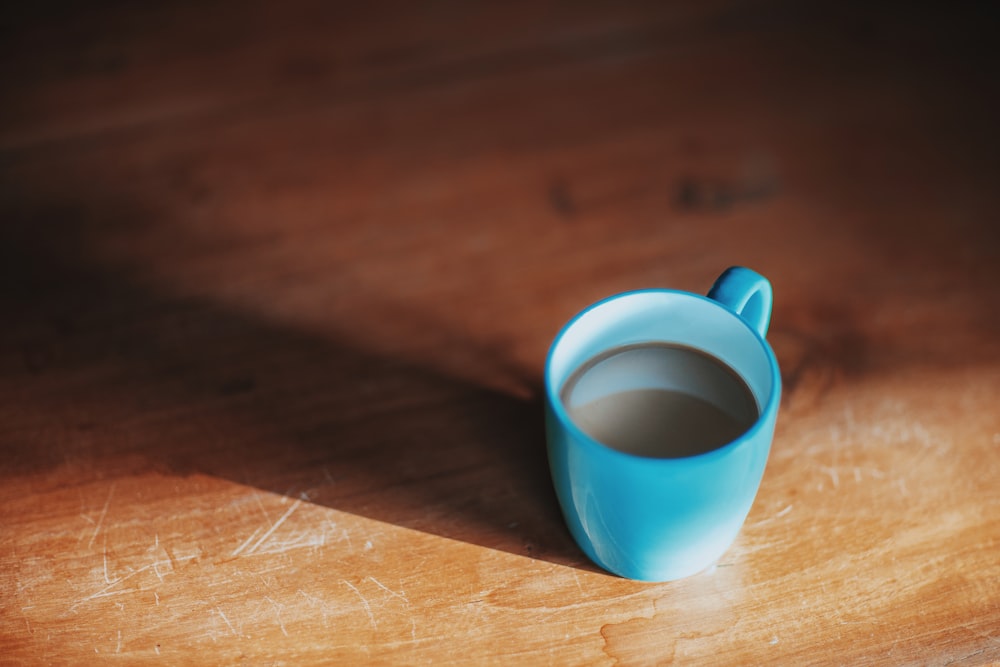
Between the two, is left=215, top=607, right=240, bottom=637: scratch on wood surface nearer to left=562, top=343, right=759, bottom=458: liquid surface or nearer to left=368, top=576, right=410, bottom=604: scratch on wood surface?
left=368, top=576, right=410, bottom=604: scratch on wood surface

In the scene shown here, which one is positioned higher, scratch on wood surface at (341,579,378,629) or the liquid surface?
the liquid surface

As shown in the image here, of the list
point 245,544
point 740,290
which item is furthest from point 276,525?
point 740,290

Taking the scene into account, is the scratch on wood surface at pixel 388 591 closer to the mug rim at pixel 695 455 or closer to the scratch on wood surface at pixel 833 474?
the mug rim at pixel 695 455

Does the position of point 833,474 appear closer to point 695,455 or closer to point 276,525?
point 695,455

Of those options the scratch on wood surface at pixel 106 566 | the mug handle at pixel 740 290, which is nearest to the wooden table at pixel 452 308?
the scratch on wood surface at pixel 106 566

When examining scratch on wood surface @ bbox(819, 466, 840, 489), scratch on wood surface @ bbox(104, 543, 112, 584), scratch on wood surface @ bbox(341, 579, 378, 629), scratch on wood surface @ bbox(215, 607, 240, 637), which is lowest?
scratch on wood surface @ bbox(819, 466, 840, 489)

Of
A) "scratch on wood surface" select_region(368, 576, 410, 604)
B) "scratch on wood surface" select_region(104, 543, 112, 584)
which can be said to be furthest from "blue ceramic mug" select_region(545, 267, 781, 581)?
"scratch on wood surface" select_region(104, 543, 112, 584)
